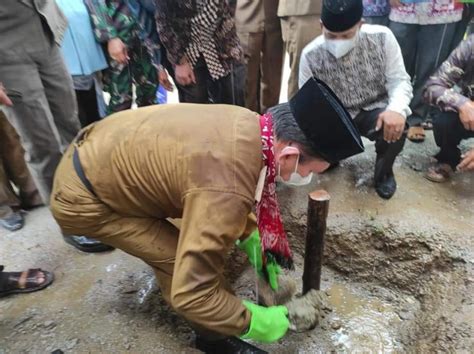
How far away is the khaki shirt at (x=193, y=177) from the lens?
134 centimetres

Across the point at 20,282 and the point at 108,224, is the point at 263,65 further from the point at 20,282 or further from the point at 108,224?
the point at 20,282

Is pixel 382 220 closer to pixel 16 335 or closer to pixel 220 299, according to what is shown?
pixel 220 299

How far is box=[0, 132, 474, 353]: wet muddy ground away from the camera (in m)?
1.98

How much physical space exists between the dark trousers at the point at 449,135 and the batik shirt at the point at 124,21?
1.95 metres

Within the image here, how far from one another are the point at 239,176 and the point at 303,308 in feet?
2.35

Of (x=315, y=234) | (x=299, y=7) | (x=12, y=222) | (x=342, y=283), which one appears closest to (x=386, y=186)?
(x=342, y=283)

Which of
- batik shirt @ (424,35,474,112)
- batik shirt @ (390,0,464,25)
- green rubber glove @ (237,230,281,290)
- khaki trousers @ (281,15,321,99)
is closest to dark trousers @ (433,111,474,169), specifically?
batik shirt @ (424,35,474,112)

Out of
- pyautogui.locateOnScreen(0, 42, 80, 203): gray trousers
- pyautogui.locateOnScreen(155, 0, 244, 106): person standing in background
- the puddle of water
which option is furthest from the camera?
pyautogui.locateOnScreen(155, 0, 244, 106): person standing in background

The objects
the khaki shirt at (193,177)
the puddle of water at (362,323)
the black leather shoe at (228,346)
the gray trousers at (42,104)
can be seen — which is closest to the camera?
the khaki shirt at (193,177)

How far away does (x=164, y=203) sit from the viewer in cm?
160

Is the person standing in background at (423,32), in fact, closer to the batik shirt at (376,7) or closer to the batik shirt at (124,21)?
the batik shirt at (376,7)

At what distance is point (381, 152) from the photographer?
2766 mm

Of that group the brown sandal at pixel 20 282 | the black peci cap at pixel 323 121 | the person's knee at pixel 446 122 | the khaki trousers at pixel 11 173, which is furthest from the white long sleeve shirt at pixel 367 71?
the brown sandal at pixel 20 282

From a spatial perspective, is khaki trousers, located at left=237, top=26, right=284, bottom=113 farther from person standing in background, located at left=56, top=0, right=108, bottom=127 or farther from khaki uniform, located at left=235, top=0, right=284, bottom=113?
person standing in background, located at left=56, top=0, right=108, bottom=127
